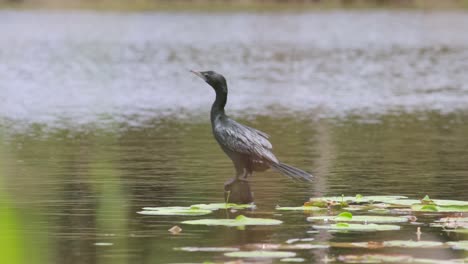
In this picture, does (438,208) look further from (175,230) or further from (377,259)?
(377,259)

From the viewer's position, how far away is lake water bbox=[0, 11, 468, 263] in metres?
10.4

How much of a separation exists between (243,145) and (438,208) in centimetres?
235

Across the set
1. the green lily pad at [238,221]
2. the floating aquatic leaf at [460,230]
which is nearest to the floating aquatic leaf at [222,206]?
the green lily pad at [238,221]

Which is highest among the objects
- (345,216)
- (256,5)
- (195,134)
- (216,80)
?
(256,5)

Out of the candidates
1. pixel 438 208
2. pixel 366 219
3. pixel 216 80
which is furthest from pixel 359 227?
pixel 216 80

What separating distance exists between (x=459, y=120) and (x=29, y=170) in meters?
10.2

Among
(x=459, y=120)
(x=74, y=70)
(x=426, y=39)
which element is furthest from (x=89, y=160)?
(x=426, y=39)

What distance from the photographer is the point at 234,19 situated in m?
75.6

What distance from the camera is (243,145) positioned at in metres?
13.3

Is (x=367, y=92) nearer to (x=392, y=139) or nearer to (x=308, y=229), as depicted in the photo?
(x=392, y=139)

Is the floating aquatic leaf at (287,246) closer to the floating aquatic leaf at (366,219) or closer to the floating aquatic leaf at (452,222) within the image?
the floating aquatic leaf at (366,219)

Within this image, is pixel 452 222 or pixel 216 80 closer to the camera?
pixel 452 222

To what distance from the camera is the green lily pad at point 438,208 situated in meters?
11.6

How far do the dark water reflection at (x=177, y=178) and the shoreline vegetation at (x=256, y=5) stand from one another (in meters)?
60.1
